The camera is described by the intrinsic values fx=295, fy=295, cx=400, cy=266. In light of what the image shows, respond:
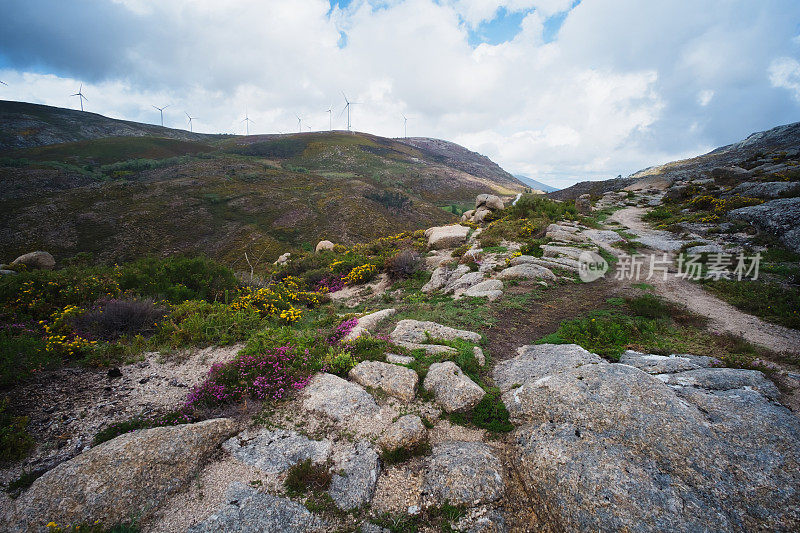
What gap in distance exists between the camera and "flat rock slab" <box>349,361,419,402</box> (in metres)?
6.56

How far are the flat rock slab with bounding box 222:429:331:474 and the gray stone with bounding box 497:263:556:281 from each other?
434 inches

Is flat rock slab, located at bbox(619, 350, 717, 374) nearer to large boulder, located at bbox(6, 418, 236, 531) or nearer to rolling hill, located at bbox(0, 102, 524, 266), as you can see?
large boulder, located at bbox(6, 418, 236, 531)

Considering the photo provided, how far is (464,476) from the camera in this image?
473cm

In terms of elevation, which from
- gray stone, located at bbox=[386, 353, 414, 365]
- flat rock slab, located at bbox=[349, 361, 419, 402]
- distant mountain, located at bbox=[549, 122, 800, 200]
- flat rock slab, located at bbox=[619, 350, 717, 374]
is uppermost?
distant mountain, located at bbox=[549, 122, 800, 200]

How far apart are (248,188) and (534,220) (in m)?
54.4

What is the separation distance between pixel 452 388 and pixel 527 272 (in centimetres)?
908

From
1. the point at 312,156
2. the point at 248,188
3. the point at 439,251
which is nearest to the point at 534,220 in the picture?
the point at 439,251

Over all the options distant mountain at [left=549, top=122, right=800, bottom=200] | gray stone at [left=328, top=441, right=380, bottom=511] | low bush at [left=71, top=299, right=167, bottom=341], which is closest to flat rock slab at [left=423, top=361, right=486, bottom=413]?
gray stone at [left=328, top=441, right=380, bottom=511]

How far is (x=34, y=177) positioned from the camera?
5169 cm

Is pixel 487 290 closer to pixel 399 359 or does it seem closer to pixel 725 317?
pixel 399 359

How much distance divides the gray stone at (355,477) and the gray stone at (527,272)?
10.6m

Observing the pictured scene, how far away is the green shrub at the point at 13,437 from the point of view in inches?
185

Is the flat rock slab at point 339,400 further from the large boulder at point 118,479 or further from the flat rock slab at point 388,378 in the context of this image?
the large boulder at point 118,479

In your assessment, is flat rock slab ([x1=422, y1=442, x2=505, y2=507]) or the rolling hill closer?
flat rock slab ([x1=422, y1=442, x2=505, y2=507])
